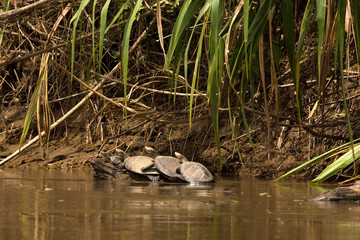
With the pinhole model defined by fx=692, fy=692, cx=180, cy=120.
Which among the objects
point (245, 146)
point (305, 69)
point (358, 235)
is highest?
point (305, 69)

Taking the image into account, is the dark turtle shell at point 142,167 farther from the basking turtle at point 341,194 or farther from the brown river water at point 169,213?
the basking turtle at point 341,194

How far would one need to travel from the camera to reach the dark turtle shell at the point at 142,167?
5078mm

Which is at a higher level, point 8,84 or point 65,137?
point 8,84

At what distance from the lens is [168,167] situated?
508cm

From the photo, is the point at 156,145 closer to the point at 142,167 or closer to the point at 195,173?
the point at 142,167

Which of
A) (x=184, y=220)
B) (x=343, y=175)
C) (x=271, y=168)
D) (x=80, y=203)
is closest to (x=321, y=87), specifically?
(x=184, y=220)

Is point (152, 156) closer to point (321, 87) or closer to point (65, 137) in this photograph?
point (65, 137)

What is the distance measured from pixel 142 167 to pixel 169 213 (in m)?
2.43

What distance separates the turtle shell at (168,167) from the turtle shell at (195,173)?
0.18 ft

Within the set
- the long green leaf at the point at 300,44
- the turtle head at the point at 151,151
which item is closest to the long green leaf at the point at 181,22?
the long green leaf at the point at 300,44

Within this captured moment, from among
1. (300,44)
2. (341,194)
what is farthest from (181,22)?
(341,194)

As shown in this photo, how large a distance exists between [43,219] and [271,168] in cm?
356

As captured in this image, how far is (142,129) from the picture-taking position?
6344 mm

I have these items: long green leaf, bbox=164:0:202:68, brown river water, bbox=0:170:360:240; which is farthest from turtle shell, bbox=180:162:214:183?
long green leaf, bbox=164:0:202:68
